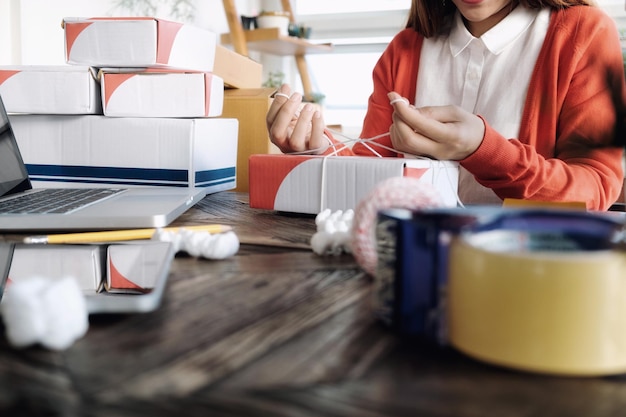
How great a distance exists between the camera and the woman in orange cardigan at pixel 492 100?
673 mm

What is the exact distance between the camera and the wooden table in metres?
0.19

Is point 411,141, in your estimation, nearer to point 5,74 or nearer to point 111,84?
point 111,84

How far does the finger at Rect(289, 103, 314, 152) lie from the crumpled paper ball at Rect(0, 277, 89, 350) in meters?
0.55

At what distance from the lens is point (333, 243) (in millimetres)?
430

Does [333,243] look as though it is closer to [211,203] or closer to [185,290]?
[185,290]

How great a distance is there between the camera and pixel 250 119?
116 centimetres

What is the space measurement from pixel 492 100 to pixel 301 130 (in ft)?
1.14

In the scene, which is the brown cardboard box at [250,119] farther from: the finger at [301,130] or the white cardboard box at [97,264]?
the white cardboard box at [97,264]

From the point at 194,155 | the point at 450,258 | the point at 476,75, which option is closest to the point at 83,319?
the point at 450,258

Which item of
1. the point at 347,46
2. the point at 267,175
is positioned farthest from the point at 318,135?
the point at 347,46

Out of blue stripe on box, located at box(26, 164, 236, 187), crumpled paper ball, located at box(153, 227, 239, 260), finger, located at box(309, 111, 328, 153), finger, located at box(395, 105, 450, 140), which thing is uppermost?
finger, located at box(395, 105, 450, 140)

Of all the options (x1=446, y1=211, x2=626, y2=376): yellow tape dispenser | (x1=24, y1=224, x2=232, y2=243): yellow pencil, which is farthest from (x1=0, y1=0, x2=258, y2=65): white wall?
(x1=446, y1=211, x2=626, y2=376): yellow tape dispenser

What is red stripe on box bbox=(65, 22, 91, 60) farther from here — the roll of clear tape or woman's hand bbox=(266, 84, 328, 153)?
the roll of clear tape

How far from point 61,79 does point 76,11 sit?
1287mm
